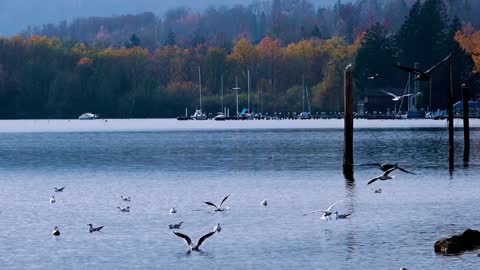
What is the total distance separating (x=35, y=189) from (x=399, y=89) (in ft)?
452

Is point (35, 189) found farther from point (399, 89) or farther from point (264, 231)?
point (399, 89)

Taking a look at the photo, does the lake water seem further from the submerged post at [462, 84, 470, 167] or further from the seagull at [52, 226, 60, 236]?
the submerged post at [462, 84, 470, 167]

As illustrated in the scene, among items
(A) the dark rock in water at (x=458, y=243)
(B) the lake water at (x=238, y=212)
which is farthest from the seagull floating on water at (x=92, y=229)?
(A) the dark rock in water at (x=458, y=243)

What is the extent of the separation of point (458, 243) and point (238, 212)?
12.7 meters

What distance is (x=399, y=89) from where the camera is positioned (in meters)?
190

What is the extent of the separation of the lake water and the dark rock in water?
1.49 ft

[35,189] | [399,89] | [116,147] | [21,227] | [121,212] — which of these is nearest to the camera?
[21,227]

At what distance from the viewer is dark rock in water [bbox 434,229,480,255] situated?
33.3 metres

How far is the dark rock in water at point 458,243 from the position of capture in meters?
33.3

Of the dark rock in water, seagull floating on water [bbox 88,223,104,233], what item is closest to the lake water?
seagull floating on water [bbox 88,223,104,233]

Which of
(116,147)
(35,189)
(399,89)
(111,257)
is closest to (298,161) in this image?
(35,189)

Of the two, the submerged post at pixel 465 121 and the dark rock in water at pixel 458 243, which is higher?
the submerged post at pixel 465 121

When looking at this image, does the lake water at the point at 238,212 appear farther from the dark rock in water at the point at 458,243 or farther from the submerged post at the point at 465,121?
the submerged post at the point at 465,121

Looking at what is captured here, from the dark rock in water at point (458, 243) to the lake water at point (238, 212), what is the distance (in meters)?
0.46
